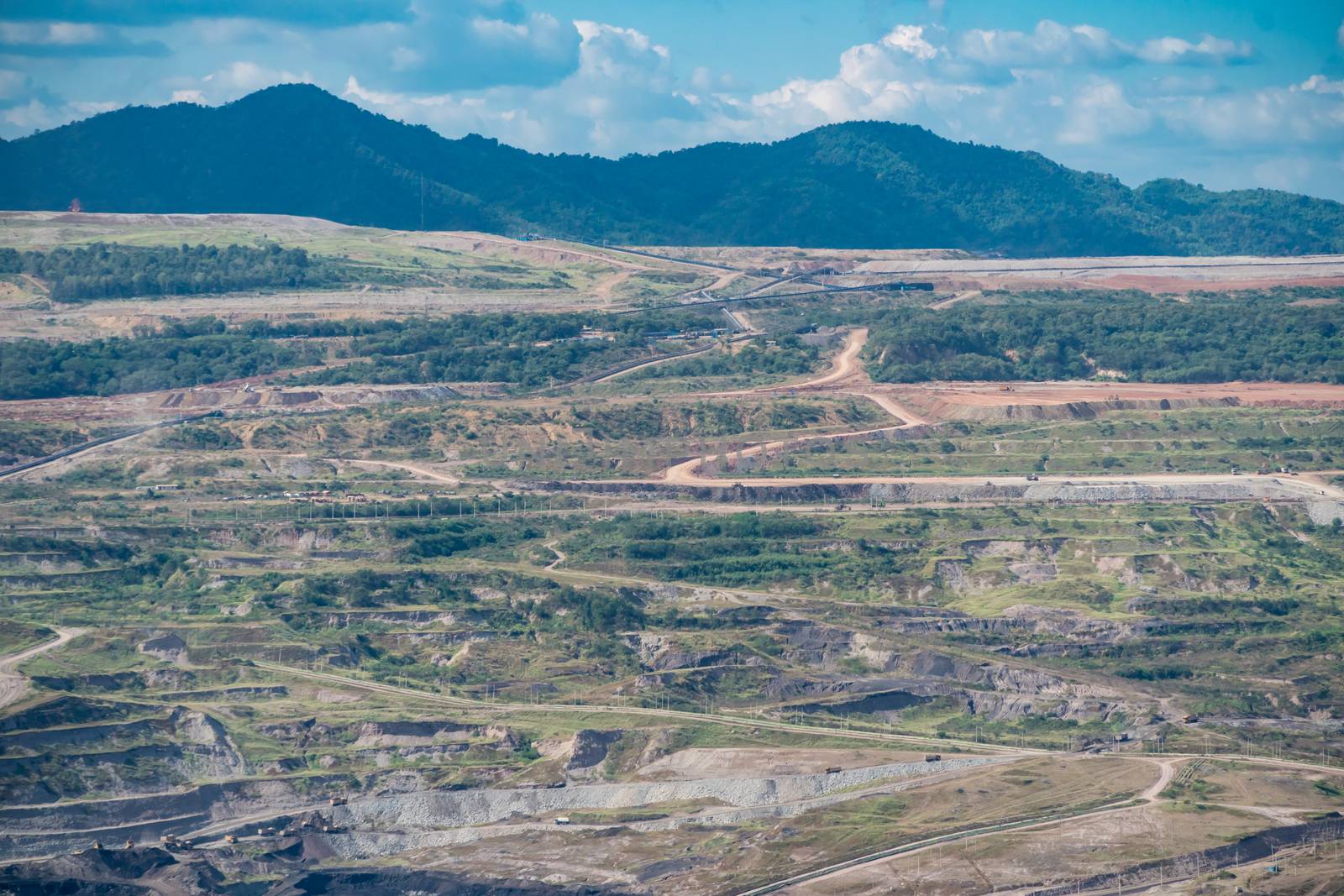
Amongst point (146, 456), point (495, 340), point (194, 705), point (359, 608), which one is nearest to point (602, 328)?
point (495, 340)

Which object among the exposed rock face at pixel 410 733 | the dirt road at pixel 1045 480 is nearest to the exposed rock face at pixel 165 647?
the exposed rock face at pixel 410 733

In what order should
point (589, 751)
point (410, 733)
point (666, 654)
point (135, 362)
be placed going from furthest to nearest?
1. point (135, 362)
2. point (666, 654)
3. point (410, 733)
4. point (589, 751)

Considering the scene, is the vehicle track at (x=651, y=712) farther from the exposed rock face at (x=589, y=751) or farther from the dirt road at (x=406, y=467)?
the dirt road at (x=406, y=467)

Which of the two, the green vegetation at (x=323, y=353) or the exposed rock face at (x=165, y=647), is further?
the green vegetation at (x=323, y=353)

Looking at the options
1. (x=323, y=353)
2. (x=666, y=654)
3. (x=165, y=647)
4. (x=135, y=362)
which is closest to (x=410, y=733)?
(x=666, y=654)

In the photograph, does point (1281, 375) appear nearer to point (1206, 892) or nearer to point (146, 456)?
point (146, 456)

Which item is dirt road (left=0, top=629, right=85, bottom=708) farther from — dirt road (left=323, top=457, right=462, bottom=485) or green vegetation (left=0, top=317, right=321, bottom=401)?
green vegetation (left=0, top=317, right=321, bottom=401)

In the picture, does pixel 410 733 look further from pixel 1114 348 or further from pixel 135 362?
pixel 1114 348

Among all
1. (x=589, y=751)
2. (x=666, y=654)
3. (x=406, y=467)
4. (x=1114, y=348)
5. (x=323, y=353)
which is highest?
(x=1114, y=348)

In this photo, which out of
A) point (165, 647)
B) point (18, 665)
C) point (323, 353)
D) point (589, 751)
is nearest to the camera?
point (589, 751)
